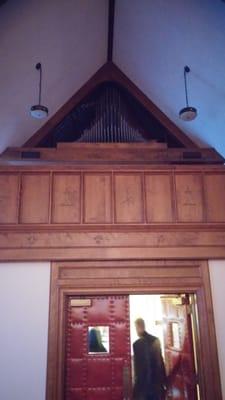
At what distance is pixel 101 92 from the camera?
199 inches

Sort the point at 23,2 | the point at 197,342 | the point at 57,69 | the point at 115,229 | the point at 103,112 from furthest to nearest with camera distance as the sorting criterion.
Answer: the point at 103,112 < the point at 57,69 < the point at 115,229 < the point at 197,342 < the point at 23,2

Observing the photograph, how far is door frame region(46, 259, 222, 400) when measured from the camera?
3.63 metres

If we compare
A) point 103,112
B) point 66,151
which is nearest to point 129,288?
point 66,151

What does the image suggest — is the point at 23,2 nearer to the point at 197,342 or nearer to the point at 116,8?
the point at 116,8

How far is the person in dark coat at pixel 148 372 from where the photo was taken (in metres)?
4.37

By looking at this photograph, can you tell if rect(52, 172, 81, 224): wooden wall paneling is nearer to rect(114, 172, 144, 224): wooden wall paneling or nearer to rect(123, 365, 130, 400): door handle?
rect(114, 172, 144, 224): wooden wall paneling

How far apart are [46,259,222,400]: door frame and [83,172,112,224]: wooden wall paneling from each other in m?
0.50

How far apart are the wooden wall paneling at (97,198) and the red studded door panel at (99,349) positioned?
3.06ft

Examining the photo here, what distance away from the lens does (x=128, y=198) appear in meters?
4.11

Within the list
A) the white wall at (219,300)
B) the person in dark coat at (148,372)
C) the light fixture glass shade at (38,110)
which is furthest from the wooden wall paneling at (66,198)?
the person in dark coat at (148,372)

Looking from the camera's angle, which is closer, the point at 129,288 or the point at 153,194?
the point at 129,288

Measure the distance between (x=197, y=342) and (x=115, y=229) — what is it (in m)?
1.50

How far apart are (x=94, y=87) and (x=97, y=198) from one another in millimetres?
1901

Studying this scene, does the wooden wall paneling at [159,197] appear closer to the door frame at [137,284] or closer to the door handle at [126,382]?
the door frame at [137,284]
